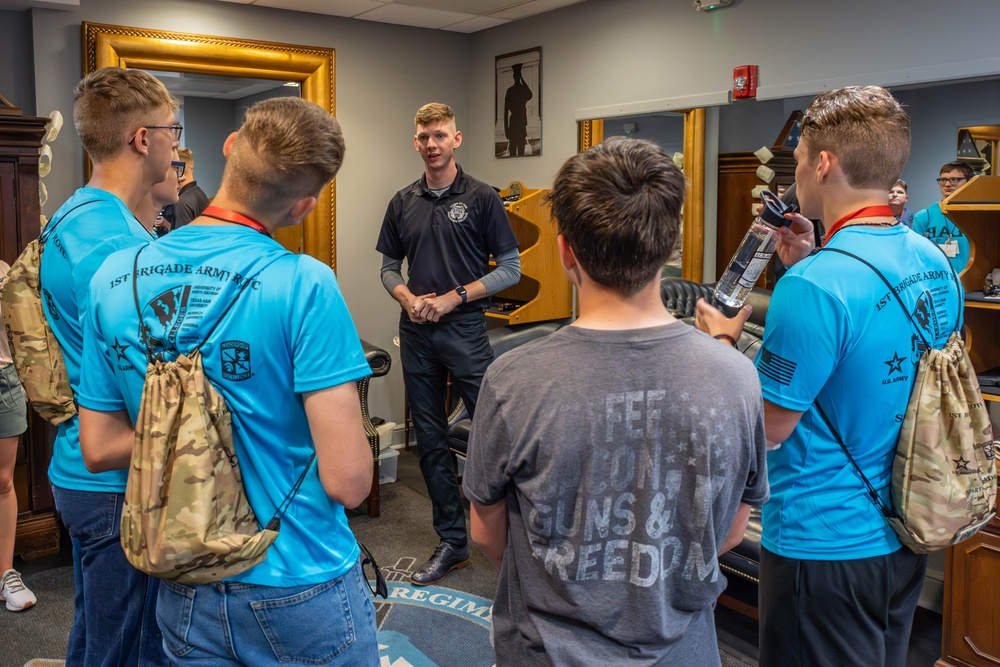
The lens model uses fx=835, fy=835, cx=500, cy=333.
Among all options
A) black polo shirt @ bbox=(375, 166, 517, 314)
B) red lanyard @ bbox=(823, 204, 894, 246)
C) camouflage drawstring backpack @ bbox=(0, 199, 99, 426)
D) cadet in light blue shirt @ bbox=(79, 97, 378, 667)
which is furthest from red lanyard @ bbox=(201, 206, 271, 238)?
black polo shirt @ bbox=(375, 166, 517, 314)

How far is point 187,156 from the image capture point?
4.36m

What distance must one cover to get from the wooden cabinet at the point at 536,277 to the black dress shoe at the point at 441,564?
1.54 meters

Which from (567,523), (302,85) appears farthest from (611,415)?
(302,85)

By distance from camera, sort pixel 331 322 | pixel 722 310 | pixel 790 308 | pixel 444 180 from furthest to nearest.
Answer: pixel 444 180
pixel 722 310
pixel 790 308
pixel 331 322

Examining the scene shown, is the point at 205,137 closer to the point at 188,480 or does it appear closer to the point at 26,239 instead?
the point at 26,239

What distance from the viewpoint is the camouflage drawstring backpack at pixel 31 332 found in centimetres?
190

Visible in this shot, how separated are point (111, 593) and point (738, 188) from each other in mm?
3259

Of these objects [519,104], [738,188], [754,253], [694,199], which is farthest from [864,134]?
[519,104]

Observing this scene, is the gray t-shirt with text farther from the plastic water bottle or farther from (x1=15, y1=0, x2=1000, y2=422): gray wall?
(x1=15, y1=0, x2=1000, y2=422): gray wall

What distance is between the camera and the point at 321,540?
133cm

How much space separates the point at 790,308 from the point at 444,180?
2299mm

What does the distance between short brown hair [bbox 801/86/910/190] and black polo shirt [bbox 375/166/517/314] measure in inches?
80.3

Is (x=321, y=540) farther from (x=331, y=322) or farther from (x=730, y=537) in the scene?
(x=730, y=537)

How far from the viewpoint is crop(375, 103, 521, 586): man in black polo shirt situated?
346 cm
